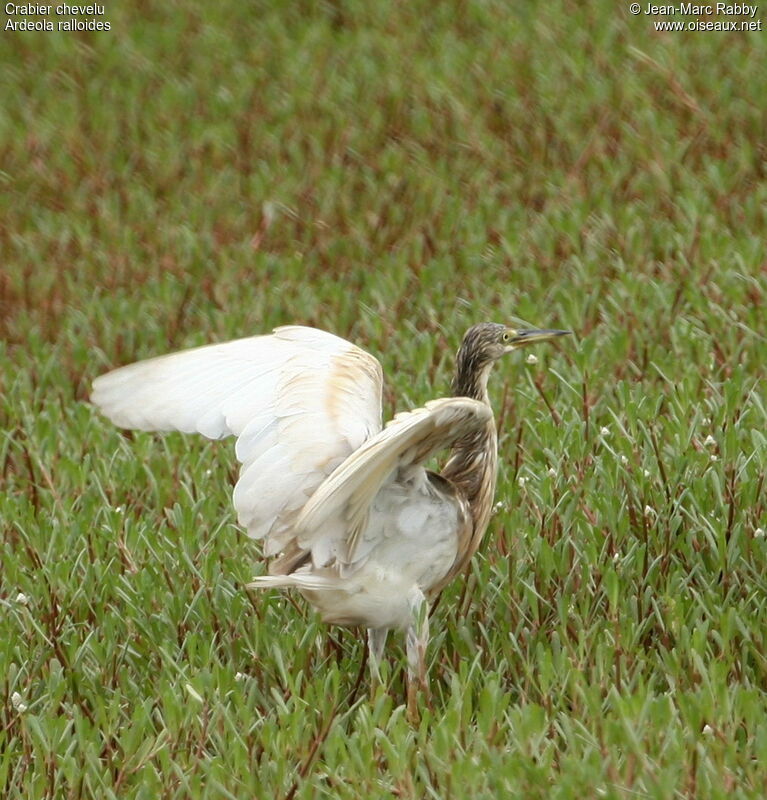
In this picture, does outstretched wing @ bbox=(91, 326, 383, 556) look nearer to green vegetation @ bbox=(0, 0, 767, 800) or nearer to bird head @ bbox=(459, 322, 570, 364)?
bird head @ bbox=(459, 322, 570, 364)

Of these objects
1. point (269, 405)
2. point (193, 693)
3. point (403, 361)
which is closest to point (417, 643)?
point (193, 693)

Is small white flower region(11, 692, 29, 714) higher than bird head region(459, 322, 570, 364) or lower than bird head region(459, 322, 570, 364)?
lower

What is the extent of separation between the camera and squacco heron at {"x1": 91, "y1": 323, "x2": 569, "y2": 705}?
4.25m

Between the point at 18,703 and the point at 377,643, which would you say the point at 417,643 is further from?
the point at 18,703

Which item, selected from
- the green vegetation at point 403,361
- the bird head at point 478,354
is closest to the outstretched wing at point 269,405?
the bird head at point 478,354

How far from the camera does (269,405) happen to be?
4707 millimetres

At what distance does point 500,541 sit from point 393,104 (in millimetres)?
5191

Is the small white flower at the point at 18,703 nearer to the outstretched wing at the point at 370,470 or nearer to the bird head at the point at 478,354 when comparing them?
the outstretched wing at the point at 370,470

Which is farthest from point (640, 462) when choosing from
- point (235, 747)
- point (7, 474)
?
point (7, 474)

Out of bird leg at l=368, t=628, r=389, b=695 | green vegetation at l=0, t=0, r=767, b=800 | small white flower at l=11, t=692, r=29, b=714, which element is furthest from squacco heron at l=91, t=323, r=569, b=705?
small white flower at l=11, t=692, r=29, b=714

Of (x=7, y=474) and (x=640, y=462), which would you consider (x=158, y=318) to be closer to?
(x=7, y=474)

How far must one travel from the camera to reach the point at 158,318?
7957mm

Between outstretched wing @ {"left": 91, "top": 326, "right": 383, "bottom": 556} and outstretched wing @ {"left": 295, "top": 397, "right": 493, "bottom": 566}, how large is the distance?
14 centimetres

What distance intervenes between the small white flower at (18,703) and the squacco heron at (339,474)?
0.73 meters
